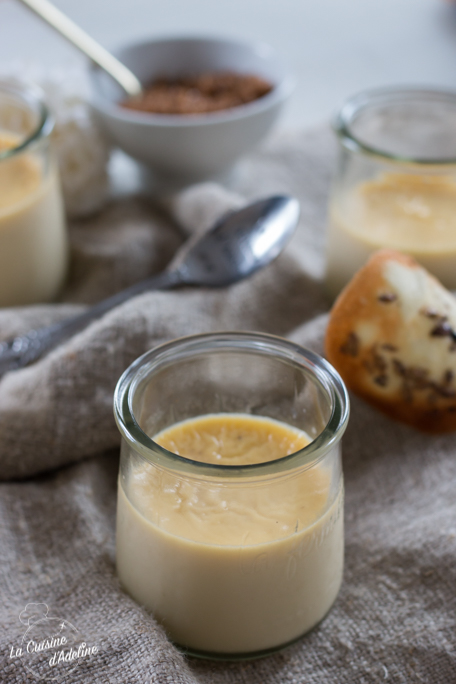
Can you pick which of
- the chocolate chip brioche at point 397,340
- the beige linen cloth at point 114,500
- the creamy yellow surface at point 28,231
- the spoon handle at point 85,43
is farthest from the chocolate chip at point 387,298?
the spoon handle at point 85,43

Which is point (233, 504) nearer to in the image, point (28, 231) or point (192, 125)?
point (28, 231)

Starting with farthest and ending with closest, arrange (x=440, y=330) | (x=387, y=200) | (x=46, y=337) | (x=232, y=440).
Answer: (x=387, y=200) → (x=46, y=337) → (x=440, y=330) → (x=232, y=440)

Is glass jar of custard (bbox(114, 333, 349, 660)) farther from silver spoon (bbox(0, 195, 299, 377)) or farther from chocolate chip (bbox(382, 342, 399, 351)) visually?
silver spoon (bbox(0, 195, 299, 377))

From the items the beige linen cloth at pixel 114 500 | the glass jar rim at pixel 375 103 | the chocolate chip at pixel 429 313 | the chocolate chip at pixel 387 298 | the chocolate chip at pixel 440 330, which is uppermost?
the glass jar rim at pixel 375 103

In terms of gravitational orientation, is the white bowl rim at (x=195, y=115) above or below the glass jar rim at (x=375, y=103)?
below

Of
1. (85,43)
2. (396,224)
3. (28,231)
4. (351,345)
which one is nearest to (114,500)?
(351,345)

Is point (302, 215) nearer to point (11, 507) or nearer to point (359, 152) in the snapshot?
point (359, 152)

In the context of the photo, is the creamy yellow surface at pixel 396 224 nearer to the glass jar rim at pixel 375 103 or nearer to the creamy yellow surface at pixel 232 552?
the glass jar rim at pixel 375 103

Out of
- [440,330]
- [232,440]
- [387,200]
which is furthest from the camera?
[387,200]
